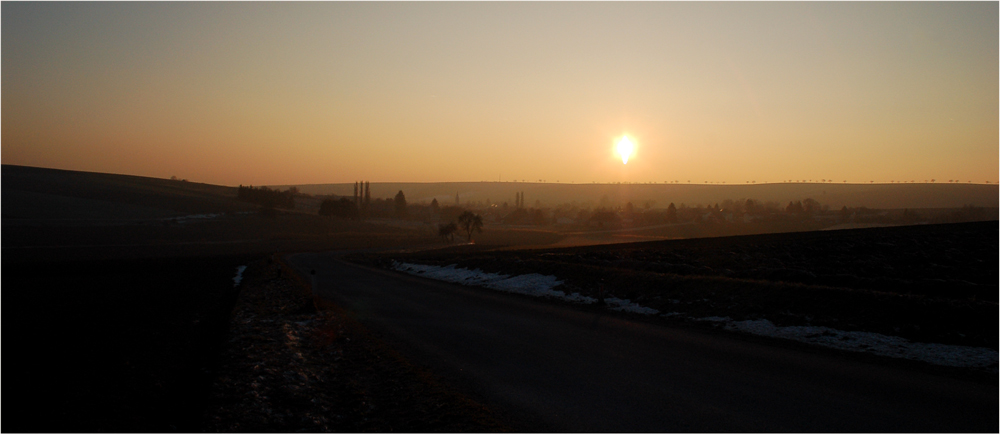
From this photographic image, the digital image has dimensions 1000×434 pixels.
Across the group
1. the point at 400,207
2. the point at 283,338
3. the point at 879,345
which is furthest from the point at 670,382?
the point at 400,207

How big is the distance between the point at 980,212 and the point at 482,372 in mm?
141378

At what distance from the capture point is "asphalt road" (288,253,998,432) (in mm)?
6797

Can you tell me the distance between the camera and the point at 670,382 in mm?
8562

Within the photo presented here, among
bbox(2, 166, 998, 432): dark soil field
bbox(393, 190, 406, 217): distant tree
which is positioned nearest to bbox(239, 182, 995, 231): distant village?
bbox(393, 190, 406, 217): distant tree

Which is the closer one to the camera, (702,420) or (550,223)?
(702,420)

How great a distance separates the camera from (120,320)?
14.9 m

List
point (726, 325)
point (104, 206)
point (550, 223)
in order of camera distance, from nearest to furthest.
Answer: point (726, 325), point (104, 206), point (550, 223)

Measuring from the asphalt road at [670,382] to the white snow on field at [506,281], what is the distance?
245 inches

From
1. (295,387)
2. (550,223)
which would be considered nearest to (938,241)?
(295,387)

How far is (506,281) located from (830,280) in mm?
13139

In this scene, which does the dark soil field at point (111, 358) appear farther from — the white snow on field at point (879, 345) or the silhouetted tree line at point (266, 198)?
the silhouetted tree line at point (266, 198)

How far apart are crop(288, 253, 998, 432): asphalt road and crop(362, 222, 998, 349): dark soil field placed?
290 cm

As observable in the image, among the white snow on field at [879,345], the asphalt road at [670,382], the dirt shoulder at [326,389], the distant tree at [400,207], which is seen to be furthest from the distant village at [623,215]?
the white snow on field at [879,345]

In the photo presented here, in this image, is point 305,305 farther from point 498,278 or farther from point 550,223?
point 550,223
